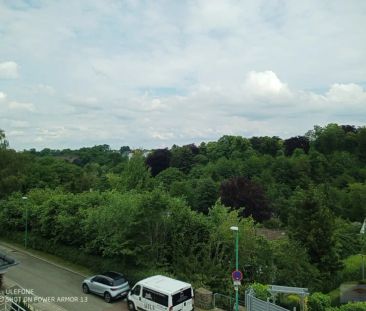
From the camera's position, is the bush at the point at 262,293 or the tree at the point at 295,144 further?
the tree at the point at 295,144

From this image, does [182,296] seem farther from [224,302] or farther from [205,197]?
[205,197]

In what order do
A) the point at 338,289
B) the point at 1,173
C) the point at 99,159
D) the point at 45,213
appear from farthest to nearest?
the point at 99,159, the point at 1,173, the point at 45,213, the point at 338,289

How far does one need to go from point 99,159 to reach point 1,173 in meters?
105

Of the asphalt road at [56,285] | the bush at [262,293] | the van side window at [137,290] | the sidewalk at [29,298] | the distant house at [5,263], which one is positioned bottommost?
the asphalt road at [56,285]

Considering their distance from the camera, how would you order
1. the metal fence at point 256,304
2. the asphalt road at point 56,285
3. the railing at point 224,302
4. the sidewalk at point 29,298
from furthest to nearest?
1. the asphalt road at point 56,285
2. the railing at point 224,302
3. the sidewalk at point 29,298
4. the metal fence at point 256,304

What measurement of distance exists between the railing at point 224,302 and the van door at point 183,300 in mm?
2417

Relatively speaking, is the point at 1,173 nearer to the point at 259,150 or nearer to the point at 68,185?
the point at 68,185

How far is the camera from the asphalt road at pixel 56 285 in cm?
2150

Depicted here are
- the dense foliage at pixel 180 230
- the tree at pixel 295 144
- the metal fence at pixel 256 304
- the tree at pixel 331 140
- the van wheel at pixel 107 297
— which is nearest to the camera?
the metal fence at pixel 256 304

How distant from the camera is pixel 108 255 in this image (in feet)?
86.9

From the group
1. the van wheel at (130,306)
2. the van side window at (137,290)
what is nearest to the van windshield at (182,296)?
the van side window at (137,290)

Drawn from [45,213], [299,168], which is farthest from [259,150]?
[45,213]

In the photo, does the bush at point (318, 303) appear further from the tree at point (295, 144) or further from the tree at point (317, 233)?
the tree at point (295, 144)

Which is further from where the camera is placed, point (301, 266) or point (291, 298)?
point (301, 266)
